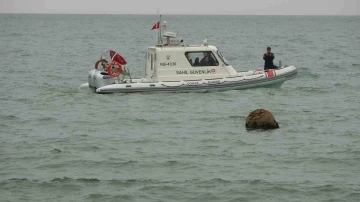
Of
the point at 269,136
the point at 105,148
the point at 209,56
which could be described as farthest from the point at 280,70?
the point at 105,148

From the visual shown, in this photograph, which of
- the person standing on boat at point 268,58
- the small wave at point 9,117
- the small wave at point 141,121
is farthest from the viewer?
the person standing on boat at point 268,58

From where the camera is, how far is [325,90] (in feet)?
92.8

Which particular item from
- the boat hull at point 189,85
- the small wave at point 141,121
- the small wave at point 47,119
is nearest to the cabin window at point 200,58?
the boat hull at point 189,85

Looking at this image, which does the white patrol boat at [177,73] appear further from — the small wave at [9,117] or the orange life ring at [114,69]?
the small wave at [9,117]

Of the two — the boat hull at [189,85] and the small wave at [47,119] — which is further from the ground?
the boat hull at [189,85]

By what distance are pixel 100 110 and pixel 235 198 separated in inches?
376

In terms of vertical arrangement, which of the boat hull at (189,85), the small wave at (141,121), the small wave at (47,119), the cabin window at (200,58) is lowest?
the small wave at (141,121)

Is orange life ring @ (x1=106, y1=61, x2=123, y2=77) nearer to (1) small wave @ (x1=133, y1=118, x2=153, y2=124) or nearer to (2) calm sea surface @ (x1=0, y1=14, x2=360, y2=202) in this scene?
(2) calm sea surface @ (x1=0, y1=14, x2=360, y2=202)

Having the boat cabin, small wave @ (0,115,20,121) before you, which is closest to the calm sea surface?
small wave @ (0,115,20,121)

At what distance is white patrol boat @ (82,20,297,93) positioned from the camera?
24.0 m

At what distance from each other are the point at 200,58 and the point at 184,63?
531 mm

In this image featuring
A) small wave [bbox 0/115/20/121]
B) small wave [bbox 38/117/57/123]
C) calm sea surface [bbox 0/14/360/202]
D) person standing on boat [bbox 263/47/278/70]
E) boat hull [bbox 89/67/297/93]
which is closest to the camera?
calm sea surface [bbox 0/14/360/202]

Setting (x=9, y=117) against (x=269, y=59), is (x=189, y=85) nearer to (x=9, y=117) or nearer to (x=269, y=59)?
(x=269, y=59)

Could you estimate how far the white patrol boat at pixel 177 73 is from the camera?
24.0m
